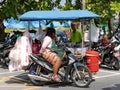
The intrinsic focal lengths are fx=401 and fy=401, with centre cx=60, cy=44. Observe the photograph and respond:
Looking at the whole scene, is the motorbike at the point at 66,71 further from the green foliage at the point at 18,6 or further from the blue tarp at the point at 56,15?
the green foliage at the point at 18,6

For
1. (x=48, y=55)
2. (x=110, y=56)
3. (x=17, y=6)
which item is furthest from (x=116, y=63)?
(x=17, y=6)

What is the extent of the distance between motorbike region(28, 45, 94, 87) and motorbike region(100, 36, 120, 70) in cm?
359

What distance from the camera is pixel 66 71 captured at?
432 inches

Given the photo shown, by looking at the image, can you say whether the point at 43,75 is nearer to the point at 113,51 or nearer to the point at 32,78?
Answer: the point at 32,78

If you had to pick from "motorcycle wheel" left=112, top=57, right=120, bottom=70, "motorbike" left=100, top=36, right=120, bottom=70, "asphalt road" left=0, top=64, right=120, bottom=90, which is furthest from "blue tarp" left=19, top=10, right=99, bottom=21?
"motorcycle wheel" left=112, top=57, right=120, bottom=70

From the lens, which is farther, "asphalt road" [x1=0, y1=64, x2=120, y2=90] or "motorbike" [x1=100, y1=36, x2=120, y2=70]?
"motorbike" [x1=100, y1=36, x2=120, y2=70]

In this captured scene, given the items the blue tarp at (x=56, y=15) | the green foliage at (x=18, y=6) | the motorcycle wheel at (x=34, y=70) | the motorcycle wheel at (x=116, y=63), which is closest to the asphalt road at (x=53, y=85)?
the motorcycle wheel at (x=34, y=70)

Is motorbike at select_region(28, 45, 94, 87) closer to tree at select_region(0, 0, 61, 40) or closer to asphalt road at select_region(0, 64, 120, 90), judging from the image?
asphalt road at select_region(0, 64, 120, 90)

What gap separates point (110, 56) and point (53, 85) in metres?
3.95

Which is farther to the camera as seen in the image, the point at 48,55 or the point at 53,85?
the point at 53,85

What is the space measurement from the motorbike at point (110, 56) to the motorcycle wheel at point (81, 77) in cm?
375

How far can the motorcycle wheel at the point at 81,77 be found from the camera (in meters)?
10.8

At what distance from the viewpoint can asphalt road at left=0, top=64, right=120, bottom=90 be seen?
10867mm

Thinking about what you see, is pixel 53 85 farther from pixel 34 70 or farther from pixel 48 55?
pixel 48 55
